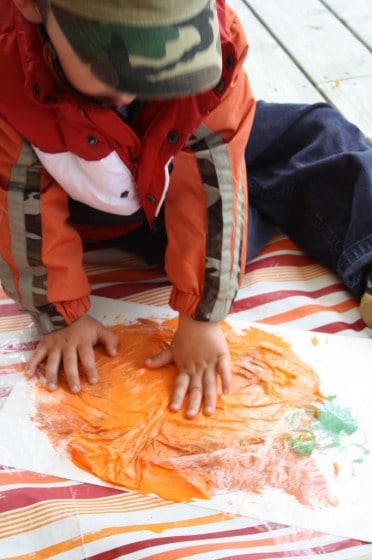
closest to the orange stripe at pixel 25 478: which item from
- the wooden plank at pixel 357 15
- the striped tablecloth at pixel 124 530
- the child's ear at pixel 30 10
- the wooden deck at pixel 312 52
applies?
the striped tablecloth at pixel 124 530

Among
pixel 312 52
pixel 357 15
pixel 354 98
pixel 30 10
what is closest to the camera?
pixel 30 10

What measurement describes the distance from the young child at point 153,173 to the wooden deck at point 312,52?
0.30 meters

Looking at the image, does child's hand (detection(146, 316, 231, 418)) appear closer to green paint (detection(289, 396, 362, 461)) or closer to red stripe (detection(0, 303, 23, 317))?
green paint (detection(289, 396, 362, 461))

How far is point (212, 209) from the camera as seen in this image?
826 millimetres

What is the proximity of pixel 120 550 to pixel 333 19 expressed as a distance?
52.8 inches

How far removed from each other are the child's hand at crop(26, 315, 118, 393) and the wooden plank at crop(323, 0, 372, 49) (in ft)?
3.35

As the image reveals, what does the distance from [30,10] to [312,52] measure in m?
1.05

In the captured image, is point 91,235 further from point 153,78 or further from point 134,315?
point 153,78

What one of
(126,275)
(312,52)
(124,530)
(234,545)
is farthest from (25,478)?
(312,52)

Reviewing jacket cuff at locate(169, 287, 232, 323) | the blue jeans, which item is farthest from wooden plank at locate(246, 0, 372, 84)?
jacket cuff at locate(169, 287, 232, 323)

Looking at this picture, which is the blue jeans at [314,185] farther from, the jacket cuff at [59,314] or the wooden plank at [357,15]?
the wooden plank at [357,15]

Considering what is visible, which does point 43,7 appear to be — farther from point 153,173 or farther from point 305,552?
Answer: point 305,552

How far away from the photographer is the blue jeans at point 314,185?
0.99 m

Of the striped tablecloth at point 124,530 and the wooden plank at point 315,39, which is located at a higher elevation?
the wooden plank at point 315,39
